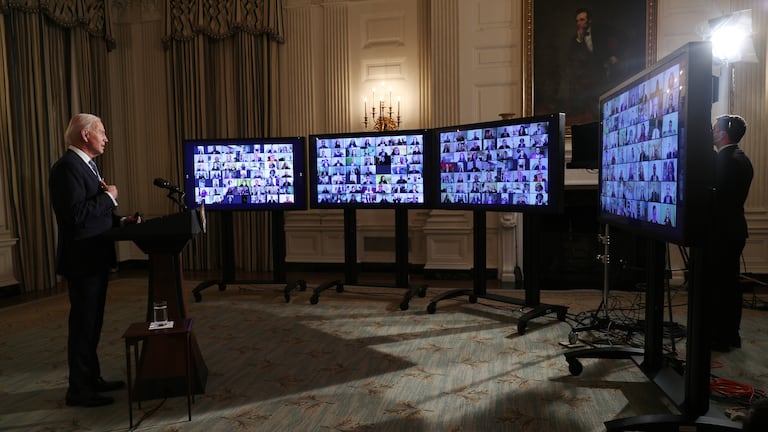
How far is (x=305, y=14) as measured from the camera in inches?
279

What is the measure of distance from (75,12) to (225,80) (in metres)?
1.96

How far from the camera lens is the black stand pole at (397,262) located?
5.28 metres

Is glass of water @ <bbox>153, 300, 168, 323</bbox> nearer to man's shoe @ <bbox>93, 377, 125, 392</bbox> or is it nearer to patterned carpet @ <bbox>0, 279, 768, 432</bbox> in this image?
patterned carpet @ <bbox>0, 279, 768, 432</bbox>

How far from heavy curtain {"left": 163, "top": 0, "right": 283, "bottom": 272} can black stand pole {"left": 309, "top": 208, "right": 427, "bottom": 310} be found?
195 cm

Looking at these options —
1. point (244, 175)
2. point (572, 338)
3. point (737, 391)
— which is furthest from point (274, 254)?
point (737, 391)

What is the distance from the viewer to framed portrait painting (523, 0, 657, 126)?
5980 mm

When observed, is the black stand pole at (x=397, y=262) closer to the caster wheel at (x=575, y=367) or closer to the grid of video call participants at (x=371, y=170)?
the grid of video call participants at (x=371, y=170)

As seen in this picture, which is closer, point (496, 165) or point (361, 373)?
point (361, 373)

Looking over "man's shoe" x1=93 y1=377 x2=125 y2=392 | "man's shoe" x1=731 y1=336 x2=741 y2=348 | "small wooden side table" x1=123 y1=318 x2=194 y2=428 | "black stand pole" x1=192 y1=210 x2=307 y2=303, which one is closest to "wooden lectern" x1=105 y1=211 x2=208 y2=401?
"small wooden side table" x1=123 y1=318 x2=194 y2=428

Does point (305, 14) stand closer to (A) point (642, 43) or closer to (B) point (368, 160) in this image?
(B) point (368, 160)

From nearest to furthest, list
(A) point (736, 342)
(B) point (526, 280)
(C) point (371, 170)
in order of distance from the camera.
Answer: (A) point (736, 342)
(B) point (526, 280)
(C) point (371, 170)

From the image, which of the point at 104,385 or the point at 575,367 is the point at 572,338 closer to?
the point at 575,367

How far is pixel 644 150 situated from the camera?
244cm

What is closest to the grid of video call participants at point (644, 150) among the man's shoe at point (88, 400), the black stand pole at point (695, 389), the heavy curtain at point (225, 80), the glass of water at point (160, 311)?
the black stand pole at point (695, 389)
